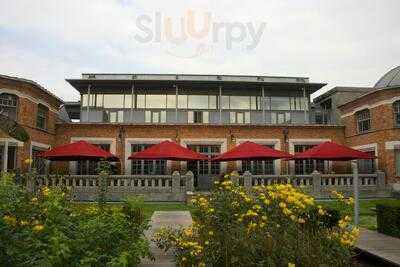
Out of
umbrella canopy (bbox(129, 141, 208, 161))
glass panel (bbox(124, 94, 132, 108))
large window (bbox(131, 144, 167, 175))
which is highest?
glass panel (bbox(124, 94, 132, 108))

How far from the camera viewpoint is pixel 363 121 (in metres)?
26.1

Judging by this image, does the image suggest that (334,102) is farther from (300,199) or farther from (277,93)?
(300,199)

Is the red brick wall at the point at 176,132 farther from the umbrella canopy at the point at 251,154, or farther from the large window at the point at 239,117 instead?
the umbrella canopy at the point at 251,154

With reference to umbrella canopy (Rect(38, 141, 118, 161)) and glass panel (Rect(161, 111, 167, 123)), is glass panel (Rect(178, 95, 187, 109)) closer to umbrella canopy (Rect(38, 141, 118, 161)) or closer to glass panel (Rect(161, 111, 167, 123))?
glass panel (Rect(161, 111, 167, 123))

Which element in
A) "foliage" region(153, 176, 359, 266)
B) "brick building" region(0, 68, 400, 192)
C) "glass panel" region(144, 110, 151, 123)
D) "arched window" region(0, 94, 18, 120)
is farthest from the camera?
"glass panel" region(144, 110, 151, 123)

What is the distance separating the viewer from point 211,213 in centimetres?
664

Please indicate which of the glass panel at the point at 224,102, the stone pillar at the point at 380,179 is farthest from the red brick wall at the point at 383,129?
the glass panel at the point at 224,102

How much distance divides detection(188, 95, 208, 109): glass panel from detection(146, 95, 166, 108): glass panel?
180 centimetres

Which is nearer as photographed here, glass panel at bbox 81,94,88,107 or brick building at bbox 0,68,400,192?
brick building at bbox 0,68,400,192

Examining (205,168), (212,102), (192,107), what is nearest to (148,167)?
(205,168)

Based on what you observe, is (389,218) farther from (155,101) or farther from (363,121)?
(155,101)

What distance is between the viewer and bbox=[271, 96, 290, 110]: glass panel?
2994cm

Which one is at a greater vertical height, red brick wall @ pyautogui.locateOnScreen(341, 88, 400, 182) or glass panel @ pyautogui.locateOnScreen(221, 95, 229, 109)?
glass panel @ pyautogui.locateOnScreen(221, 95, 229, 109)

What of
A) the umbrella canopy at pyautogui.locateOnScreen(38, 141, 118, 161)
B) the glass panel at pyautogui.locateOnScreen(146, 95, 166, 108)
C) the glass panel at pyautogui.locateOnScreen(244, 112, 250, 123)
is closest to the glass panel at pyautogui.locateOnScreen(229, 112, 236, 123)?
the glass panel at pyautogui.locateOnScreen(244, 112, 250, 123)
